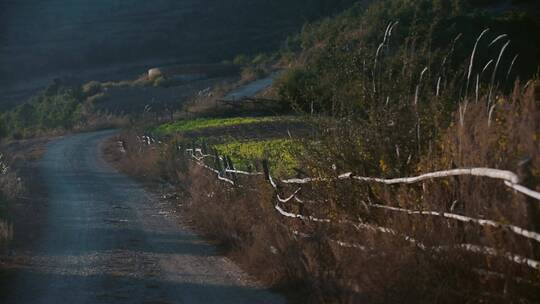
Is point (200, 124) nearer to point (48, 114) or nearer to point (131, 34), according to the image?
point (48, 114)

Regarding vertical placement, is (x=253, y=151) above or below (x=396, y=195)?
below

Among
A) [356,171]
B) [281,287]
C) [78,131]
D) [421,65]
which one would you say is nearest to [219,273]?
[281,287]

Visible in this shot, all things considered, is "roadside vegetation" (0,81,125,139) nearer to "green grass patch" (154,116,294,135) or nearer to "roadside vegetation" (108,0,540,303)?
"green grass patch" (154,116,294,135)

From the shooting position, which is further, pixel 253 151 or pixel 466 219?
pixel 253 151

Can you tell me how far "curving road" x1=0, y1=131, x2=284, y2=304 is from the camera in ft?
39.3

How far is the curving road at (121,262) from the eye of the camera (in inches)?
472

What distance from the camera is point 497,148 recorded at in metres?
9.52

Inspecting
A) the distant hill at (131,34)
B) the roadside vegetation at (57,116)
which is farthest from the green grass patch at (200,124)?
the distant hill at (131,34)

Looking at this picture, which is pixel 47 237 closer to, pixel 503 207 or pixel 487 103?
pixel 487 103

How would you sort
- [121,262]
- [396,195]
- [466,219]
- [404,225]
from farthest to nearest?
[121,262] → [396,195] → [404,225] → [466,219]

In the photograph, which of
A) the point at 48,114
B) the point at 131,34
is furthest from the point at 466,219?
the point at 131,34

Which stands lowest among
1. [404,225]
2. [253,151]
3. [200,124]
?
[200,124]

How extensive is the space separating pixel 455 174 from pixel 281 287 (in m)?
3.74

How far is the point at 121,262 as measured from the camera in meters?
14.4
